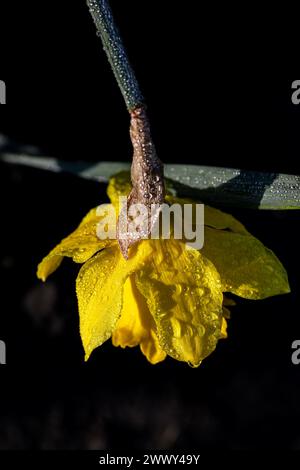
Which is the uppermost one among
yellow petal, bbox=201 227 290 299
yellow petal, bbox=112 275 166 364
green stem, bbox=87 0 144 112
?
green stem, bbox=87 0 144 112

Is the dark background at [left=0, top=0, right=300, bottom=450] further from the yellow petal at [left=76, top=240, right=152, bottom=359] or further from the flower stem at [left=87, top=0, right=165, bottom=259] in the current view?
the yellow petal at [left=76, top=240, right=152, bottom=359]

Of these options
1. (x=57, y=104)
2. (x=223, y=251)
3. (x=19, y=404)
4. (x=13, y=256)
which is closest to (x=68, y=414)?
(x=19, y=404)

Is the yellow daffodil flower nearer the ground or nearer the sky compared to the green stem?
nearer the ground

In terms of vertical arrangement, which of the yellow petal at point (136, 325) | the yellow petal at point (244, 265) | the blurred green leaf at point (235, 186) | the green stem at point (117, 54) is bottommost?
the yellow petal at point (136, 325)

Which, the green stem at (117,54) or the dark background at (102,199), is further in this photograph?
the dark background at (102,199)

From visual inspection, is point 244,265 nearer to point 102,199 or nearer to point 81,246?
point 81,246

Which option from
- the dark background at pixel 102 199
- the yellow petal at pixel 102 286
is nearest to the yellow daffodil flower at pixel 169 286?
the yellow petal at pixel 102 286

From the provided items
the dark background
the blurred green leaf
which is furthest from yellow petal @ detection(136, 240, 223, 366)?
the dark background

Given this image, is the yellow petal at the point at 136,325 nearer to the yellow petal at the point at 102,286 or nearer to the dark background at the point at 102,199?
the yellow petal at the point at 102,286
